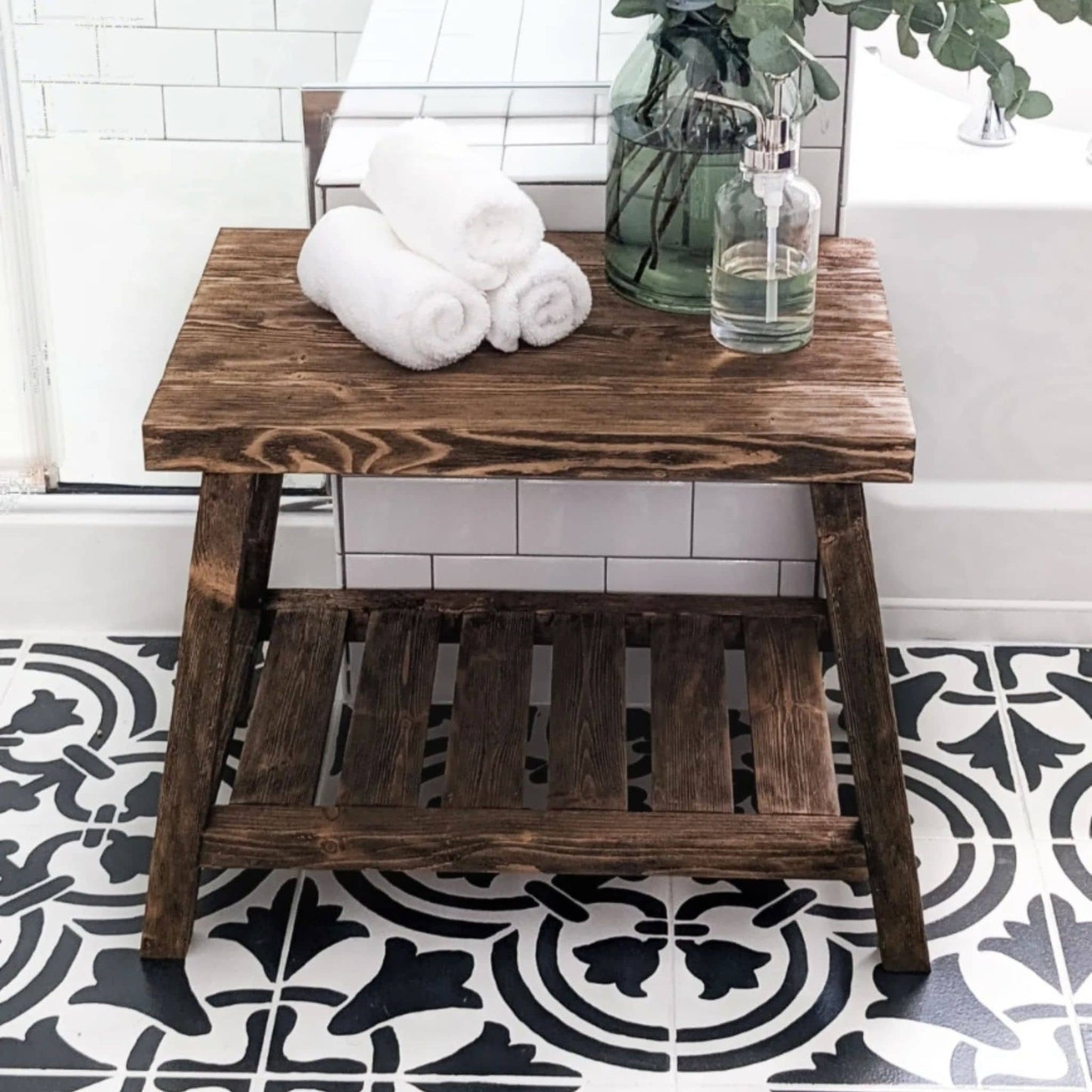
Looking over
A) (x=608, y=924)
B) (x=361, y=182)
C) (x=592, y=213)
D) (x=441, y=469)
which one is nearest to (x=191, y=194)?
(x=361, y=182)

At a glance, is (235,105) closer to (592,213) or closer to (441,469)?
(592,213)

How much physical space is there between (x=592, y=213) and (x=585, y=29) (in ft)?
0.64

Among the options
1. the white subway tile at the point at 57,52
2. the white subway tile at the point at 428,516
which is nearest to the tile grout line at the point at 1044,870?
the white subway tile at the point at 428,516

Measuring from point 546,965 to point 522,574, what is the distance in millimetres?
453

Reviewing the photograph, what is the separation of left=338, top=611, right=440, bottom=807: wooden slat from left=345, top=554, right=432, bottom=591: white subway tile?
0.22 ft

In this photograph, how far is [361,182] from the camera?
5.40 feet

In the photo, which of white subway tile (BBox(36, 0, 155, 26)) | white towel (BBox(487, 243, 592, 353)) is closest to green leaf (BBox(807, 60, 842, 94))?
white towel (BBox(487, 243, 592, 353))

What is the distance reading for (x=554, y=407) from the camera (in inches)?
55.7

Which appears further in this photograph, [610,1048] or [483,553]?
[483,553]

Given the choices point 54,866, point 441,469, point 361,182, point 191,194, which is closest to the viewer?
point 441,469

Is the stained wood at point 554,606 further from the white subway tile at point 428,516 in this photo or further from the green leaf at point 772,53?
the green leaf at point 772,53

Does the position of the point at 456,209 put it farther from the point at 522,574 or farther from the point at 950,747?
the point at 950,747

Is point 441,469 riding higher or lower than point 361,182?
lower

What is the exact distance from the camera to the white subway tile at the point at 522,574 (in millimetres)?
1904
